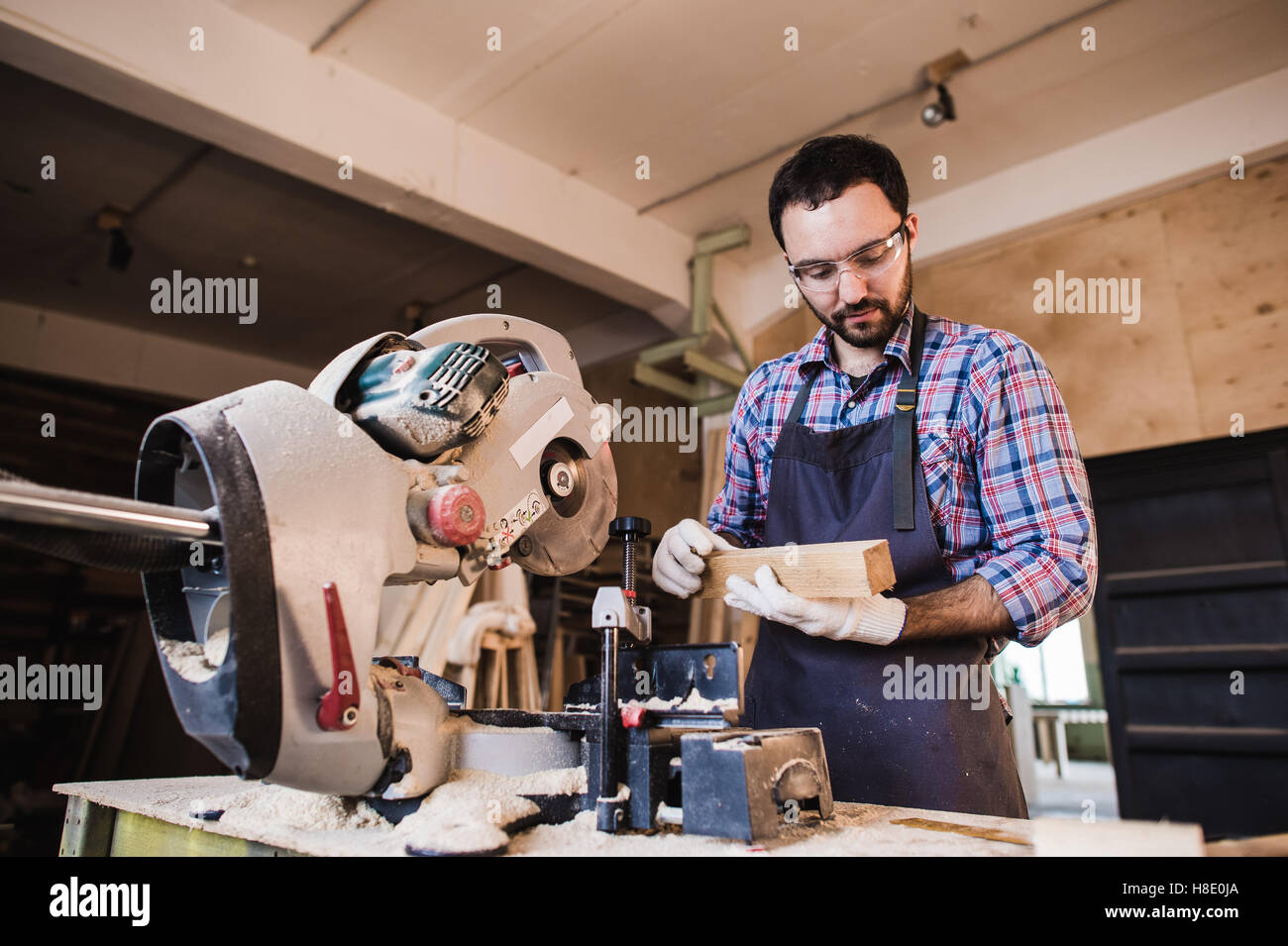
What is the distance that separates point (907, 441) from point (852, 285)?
33 cm

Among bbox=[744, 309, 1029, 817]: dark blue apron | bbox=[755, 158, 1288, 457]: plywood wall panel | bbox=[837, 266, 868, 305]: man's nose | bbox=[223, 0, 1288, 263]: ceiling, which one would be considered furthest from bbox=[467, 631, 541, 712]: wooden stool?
bbox=[755, 158, 1288, 457]: plywood wall panel

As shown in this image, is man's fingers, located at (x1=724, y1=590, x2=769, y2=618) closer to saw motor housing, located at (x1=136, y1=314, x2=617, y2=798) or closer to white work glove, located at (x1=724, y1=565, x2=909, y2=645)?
white work glove, located at (x1=724, y1=565, x2=909, y2=645)

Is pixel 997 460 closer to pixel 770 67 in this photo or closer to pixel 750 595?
pixel 750 595

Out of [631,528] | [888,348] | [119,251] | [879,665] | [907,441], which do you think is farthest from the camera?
[119,251]

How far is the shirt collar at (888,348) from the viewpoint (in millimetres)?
1690

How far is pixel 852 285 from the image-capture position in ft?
5.41

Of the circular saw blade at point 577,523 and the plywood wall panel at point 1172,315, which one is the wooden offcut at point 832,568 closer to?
the circular saw blade at point 577,523

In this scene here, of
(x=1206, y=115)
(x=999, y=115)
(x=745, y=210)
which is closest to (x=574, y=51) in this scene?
(x=745, y=210)

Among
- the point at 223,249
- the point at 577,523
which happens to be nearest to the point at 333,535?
the point at 577,523

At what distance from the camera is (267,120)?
126 inches

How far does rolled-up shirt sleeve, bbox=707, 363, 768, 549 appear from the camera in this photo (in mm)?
1922

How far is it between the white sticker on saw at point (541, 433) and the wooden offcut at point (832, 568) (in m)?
0.40
